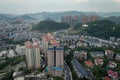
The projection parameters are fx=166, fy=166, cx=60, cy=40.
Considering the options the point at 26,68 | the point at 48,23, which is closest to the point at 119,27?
the point at 48,23

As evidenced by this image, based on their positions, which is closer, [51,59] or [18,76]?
[18,76]

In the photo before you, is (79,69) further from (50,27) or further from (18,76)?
(50,27)

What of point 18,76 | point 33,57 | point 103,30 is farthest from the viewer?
point 103,30

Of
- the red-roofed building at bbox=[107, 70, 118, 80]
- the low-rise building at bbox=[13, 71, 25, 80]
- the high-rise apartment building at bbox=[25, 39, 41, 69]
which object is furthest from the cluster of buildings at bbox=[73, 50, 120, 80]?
the low-rise building at bbox=[13, 71, 25, 80]

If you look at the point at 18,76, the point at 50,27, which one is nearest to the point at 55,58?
the point at 18,76

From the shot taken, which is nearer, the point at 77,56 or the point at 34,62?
the point at 34,62

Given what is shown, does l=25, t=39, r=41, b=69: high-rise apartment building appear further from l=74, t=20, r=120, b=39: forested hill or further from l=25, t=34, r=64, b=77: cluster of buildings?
l=74, t=20, r=120, b=39: forested hill

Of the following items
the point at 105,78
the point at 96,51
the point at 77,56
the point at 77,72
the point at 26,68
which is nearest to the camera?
the point at 105,78

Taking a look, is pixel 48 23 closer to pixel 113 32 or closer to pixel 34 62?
pixel 113 32
